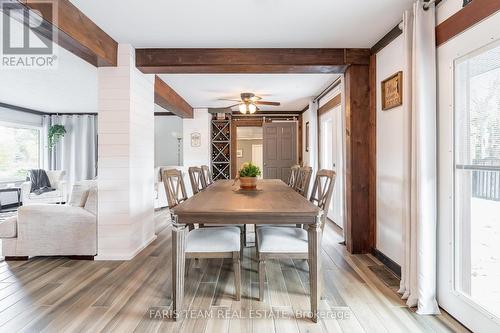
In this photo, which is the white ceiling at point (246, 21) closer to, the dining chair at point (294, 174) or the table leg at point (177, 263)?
the dining chair at point (294, 174)

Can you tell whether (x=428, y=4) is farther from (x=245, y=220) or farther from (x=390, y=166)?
(x=245, y=220)

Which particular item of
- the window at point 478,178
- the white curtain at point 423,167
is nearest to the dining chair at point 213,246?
the white curtain at point 423,167

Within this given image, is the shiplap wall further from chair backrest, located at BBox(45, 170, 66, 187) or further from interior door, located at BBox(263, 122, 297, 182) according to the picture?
interior door, located at BBox(263, 122, 297, 182)

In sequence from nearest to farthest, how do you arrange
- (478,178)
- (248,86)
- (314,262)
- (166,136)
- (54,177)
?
(478,178) → (314,262) → (248,86) → (54,177) → (166,136)

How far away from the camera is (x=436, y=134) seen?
2.10m

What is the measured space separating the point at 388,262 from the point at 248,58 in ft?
8.85

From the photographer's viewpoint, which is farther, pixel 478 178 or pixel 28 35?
pixel 28 35

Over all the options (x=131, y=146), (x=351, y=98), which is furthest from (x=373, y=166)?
(x=131, y=146)

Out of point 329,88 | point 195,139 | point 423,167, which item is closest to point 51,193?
point 195,139

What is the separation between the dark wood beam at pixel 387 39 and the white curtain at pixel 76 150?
7364mm

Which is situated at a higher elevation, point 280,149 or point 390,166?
point 280,149

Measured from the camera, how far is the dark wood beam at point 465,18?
5.39ft

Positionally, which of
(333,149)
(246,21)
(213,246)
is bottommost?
(213,246)

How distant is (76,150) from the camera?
7742mm
